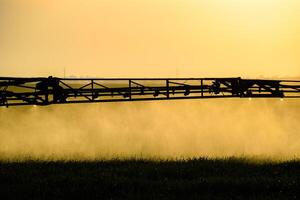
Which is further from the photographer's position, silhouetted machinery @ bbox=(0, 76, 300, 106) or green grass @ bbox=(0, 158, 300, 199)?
silhouetted machinery @ bbox=(0, 76, 300, 106)

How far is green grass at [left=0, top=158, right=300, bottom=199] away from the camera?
57.6ft

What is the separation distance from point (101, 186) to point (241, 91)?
507 inches

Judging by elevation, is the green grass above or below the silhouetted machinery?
below

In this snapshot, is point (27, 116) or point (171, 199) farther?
point (27, 116)

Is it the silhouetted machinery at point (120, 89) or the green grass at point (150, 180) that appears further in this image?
the silhouetted machinery at point (120, 89)

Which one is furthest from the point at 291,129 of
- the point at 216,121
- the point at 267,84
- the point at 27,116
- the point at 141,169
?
the point at 141,169

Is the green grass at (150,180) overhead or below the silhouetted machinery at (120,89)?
below

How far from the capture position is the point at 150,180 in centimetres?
1962

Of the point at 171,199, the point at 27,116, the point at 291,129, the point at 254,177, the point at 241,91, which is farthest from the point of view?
the point at 27,116

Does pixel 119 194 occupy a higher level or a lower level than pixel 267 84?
lower

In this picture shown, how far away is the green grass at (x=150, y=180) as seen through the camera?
1756cm

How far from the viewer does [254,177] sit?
20359 mm

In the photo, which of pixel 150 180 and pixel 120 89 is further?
pixel 120 89

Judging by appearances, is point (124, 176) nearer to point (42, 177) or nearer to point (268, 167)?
point (42, 177)
